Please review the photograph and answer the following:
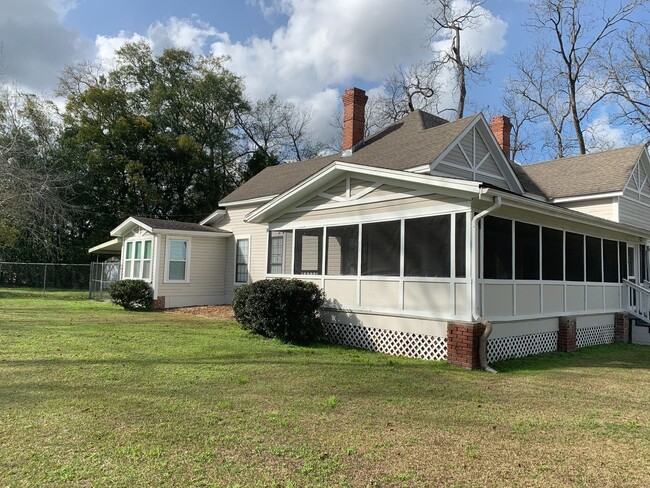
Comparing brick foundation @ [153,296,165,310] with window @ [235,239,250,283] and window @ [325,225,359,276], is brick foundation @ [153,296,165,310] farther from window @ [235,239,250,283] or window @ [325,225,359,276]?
window @ [325,225,359,276]

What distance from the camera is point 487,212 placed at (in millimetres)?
8109

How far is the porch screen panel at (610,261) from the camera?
12.8 metres

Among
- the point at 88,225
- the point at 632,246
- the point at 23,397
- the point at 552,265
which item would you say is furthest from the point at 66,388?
the point at 88,225

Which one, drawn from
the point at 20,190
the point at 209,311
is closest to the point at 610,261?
the point at 209,311

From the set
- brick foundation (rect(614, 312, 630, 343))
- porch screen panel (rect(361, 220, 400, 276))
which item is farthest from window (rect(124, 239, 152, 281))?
brick foundation (rect(614, 312, 630, 343))

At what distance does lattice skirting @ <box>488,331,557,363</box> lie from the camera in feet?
29.9

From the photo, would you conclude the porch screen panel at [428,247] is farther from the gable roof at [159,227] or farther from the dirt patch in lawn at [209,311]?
the gable roof at [159,227]

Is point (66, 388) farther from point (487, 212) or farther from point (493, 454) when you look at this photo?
point (487, 212)

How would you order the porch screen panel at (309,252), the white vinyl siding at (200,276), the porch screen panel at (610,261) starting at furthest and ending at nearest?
the white vinyl siding at (200,276) → the porch screen panel at (610,261) → the porch screen panel at (309,252)

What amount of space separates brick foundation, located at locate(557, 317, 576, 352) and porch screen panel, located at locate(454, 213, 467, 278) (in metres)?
3.94

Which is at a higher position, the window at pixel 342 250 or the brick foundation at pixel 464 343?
the window at pixel 342 250

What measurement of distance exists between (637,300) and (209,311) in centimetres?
1346

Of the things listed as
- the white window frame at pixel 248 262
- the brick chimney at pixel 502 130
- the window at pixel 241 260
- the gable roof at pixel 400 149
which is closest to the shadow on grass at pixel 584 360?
the gable roof at pixel 400 149

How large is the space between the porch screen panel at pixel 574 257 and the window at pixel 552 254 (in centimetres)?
32
